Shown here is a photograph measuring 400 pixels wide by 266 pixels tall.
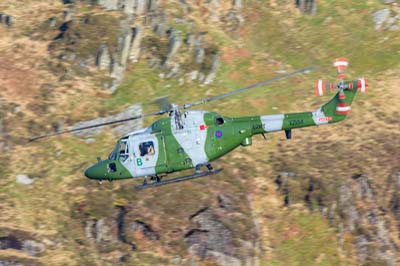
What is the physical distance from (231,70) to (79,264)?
2166 centimetres

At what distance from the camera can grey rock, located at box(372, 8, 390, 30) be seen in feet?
216

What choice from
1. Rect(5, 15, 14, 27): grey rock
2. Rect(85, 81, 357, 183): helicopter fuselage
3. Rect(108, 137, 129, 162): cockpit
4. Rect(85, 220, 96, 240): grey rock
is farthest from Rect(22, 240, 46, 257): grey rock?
Rect(5, 15, 14, 27): grey rock

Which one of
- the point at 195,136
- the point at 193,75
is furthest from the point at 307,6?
the point at 195,136

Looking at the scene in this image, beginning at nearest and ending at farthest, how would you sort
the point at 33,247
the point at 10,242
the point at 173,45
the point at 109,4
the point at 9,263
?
the point at 9,263 < the point at 10,242 < the point at 33,247 < the point at 173,45 < the point at 109,4

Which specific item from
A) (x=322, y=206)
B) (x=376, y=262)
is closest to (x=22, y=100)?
(x=322, y=206)

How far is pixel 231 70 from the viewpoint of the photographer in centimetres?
6122

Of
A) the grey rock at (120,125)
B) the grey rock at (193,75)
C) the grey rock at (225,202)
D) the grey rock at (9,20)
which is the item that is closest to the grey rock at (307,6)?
the grey rock at (193,75)

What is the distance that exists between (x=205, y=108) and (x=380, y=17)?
19.2 meters

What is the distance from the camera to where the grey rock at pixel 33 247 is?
46419 mm

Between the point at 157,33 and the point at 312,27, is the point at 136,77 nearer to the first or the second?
the point at 157,33

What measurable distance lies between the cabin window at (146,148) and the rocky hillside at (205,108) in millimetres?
10470

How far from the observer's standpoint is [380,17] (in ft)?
217

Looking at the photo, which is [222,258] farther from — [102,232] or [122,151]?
[122,151]

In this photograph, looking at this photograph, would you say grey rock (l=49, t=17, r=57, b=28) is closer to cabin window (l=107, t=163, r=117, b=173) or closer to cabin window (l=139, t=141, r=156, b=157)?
cabin window (l=107, t=163, r=117, b=173)
